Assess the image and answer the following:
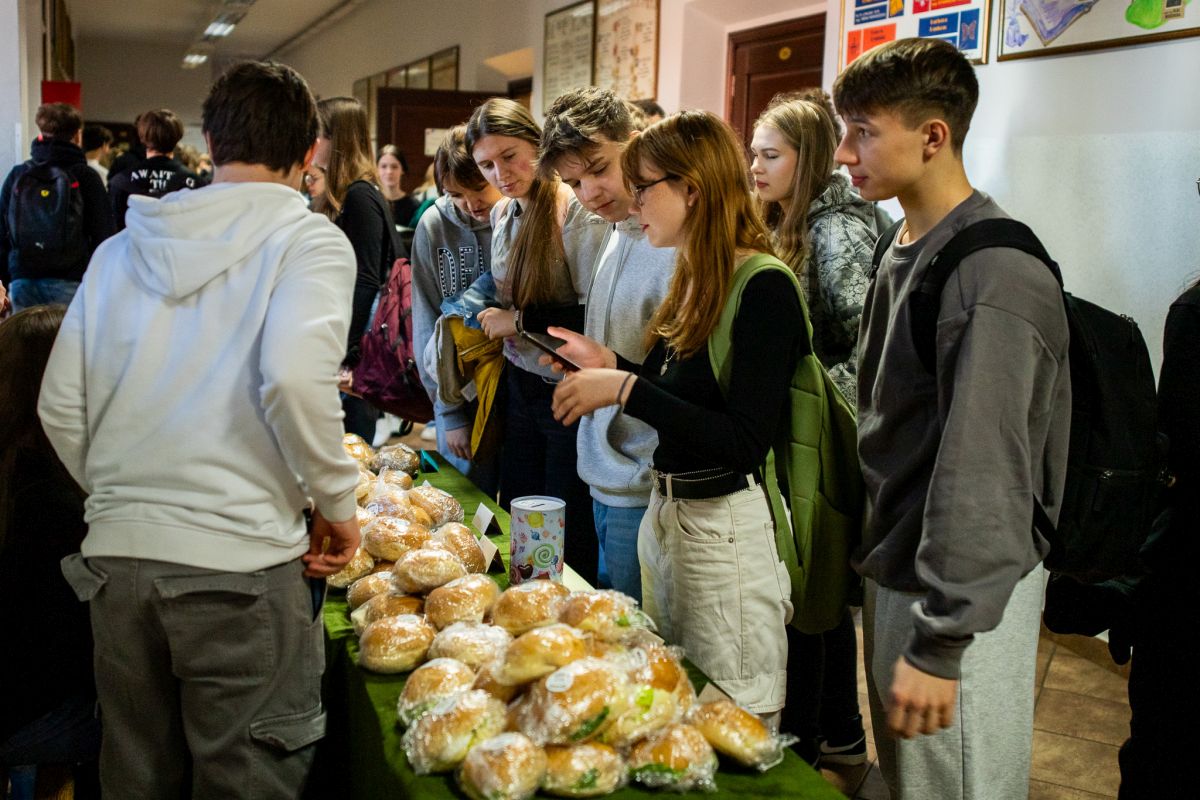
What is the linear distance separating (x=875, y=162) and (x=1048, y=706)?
2.28 metres

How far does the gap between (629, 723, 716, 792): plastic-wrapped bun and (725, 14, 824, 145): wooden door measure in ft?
14.7

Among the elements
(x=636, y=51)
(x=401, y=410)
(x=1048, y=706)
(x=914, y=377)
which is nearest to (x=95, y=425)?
(x=914, y=377)

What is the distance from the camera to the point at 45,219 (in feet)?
16.8

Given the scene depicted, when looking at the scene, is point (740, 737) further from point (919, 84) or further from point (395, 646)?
point (919, 84)

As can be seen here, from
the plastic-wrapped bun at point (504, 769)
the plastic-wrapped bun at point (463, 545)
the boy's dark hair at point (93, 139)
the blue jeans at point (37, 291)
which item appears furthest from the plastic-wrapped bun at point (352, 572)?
the boy's dark hair at point (93, 139)

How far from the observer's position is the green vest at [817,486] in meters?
1.70

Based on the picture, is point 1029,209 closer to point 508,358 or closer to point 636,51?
Result: point 508,358

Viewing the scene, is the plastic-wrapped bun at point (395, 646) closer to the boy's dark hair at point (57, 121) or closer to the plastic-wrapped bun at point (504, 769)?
the plastic-wrapped bun at point (504, 769)

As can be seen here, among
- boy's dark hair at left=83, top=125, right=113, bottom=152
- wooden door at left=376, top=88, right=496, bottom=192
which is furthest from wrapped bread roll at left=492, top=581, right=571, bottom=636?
wooden door at left=376, top=88, right=496, bottom=192

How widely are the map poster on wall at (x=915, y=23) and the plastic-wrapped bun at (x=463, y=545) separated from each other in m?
2.26

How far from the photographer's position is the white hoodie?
1392 millimetres

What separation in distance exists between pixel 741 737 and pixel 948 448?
0.44m

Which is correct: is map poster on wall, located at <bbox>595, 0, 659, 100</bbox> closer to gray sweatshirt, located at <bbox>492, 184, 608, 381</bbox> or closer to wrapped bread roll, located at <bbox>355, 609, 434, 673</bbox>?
gray sweatshirt, located at <bbox>492, 184, 608, 381</bbox>

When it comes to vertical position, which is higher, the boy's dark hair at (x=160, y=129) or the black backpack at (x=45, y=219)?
the boy's dark hair at (x=160, y=129)
